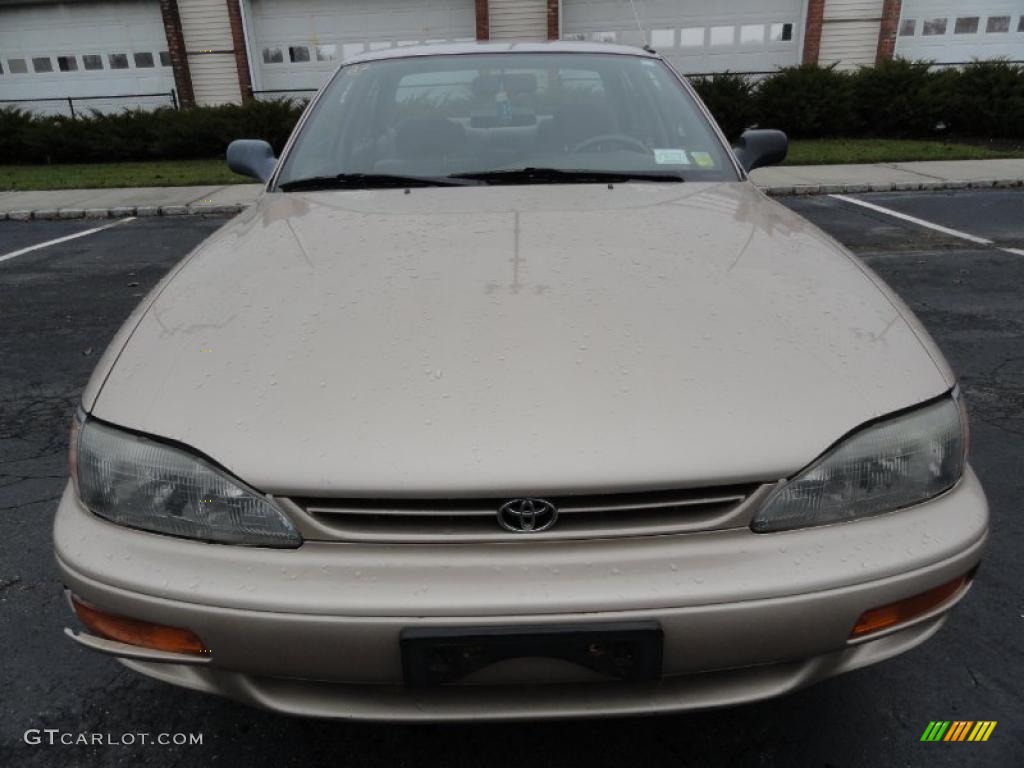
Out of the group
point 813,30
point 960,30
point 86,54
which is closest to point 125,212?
point 86,54

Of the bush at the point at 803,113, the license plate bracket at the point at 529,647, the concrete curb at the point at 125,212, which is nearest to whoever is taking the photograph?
the license plate bracket at the point at 529,647

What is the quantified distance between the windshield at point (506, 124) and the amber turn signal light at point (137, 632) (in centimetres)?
148

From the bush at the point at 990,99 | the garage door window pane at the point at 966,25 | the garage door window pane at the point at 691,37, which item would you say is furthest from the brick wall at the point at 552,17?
the garage door window pane at the point at 966,25

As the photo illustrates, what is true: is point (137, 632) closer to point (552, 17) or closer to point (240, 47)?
point (552, 17)

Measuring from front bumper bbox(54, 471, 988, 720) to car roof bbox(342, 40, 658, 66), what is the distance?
2109mm

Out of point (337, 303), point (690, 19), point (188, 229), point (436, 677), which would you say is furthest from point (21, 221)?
point (690, 19)

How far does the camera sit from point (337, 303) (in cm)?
161

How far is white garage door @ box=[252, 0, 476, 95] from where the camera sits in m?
14.7

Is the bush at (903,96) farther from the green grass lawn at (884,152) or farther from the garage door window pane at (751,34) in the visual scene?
the garage door window pane at (751,34)

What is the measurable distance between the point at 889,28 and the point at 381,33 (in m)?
9.63

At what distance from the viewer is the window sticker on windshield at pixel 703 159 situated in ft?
7.97

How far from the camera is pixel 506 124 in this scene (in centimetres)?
251

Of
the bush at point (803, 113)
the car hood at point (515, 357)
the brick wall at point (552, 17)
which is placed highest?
the brick wall at point (552, 17)

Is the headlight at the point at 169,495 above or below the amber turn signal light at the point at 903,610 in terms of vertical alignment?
above
